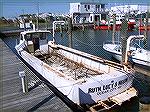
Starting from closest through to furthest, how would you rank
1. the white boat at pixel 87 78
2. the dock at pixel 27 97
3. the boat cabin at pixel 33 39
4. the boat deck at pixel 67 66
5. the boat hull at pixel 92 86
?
the dock at pixel 27 97, the boat hull at pixel 92 86, the white boat at pixel 87 78, the boat deck at pixel 67 66, the boat cabin at pixel 33 39

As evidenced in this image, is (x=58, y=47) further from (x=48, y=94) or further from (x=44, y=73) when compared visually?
(x=48, y=94)

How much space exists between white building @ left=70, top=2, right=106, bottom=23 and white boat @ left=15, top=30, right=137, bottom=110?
4317cm

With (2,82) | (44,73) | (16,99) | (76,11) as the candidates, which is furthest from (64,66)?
(76,11)

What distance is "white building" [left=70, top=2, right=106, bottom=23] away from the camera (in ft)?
194

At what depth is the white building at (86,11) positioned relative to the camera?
2323 inches

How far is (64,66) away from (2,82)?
182 inches

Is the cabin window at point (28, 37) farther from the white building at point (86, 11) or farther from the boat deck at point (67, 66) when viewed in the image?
the white building at point (86, 11)

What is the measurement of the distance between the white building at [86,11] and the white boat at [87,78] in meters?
43.2

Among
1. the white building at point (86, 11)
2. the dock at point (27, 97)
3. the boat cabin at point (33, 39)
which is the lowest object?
the dock at point (27, 97)

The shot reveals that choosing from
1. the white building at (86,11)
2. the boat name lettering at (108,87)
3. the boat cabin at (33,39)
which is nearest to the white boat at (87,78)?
the boat name lettering at (108,87)

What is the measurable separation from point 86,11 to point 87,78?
168ft

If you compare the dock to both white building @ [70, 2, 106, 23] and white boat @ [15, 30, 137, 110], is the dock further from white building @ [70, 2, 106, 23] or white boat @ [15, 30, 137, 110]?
white building @ [70, 2, 106, 23]

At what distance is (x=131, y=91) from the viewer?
1102cm

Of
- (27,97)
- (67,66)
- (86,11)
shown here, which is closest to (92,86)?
(27,97)
